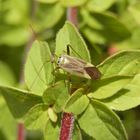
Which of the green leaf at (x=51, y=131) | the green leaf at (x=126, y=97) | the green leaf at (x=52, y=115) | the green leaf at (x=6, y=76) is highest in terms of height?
the green leaf at (x=52, y=115)

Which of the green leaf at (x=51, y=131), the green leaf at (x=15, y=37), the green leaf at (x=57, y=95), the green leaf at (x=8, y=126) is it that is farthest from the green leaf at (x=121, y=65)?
the green leaf at (x=15, y=37)

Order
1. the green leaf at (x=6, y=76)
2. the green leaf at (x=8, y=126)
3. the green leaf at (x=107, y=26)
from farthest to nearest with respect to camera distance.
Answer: the green leaf at (x=6, y=76) → the green leaf at (x=8, y=126) → the green leaf at (x=107, y=26)

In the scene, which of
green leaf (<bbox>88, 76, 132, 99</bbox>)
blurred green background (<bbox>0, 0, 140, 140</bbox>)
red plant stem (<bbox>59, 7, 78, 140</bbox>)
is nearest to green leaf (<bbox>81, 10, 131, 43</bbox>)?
blurred green background (<bbox>0, 0, 140, 140</bbox>)

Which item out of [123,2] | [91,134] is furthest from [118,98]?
[123,2]

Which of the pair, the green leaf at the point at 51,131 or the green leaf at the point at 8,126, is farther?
the green leaf at the point at 8,126

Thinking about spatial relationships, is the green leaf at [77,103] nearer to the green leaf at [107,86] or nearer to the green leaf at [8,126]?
the green leaf at [107,86]

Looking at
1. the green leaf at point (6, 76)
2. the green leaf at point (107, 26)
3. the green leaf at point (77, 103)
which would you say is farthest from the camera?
the green leaf at point (6, 76)

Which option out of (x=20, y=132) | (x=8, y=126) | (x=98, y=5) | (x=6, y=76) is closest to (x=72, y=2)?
(x=98, y=5)

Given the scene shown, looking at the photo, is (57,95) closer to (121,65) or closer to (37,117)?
(37,117)
